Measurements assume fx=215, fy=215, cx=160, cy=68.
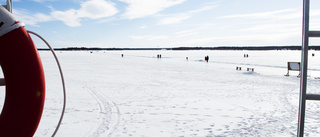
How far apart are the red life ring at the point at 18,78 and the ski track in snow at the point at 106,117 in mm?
Result: 1634

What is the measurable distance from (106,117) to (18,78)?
2.63m

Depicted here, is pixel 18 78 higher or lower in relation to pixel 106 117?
higher

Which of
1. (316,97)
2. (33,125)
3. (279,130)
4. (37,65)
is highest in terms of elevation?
(37,65)

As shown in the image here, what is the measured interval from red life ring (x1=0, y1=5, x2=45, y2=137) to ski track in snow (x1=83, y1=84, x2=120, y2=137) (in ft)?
5.36

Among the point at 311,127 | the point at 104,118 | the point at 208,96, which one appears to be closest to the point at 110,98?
the point at 104,118

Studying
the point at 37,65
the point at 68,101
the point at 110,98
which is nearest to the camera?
the point at 37,65

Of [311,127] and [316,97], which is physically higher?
[316,97]

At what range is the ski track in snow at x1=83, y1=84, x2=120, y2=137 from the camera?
3508 millimetres

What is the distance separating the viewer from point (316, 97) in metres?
1.76

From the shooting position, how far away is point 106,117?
4.29 m

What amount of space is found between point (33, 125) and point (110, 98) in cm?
408

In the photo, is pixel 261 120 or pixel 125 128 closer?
pixel 125 128

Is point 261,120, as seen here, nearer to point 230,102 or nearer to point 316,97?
point 230,102

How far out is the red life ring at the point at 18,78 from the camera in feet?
5.91
